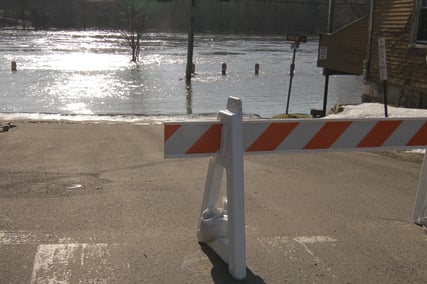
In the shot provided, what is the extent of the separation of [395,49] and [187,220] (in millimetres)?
12284

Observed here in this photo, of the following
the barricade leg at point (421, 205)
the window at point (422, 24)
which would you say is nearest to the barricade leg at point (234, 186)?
the barricade leg at point (421, 205)

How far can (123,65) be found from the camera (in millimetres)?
38781

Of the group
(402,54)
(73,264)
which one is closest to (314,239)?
(73,264)

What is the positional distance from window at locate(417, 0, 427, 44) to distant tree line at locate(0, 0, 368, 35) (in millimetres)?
87376

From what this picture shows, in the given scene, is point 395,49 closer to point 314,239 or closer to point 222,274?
point 314,239

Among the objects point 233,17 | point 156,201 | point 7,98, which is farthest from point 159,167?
point 233,17

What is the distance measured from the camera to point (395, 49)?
1577 cm

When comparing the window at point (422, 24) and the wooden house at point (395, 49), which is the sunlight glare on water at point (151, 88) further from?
the window at point (422, 24)

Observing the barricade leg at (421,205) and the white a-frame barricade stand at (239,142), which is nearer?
the white a-frame barricade stand at (239,142)

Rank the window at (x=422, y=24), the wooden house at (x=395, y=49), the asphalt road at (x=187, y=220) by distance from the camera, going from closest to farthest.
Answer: the asphalt road at (x=187, y=220) < the window at (x=422, y=24) < the wooden house at (x=395, y=49)

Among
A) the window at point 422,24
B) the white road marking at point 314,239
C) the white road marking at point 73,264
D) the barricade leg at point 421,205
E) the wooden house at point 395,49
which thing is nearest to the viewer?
the white road marking at point 73,264

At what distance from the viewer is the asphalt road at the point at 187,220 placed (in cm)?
403

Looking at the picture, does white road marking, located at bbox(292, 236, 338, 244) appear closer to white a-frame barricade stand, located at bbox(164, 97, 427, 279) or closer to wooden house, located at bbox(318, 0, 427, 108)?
white a-frame barricade stand, located at bbox(164, 97, 427, 279)

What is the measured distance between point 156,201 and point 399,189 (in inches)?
111
